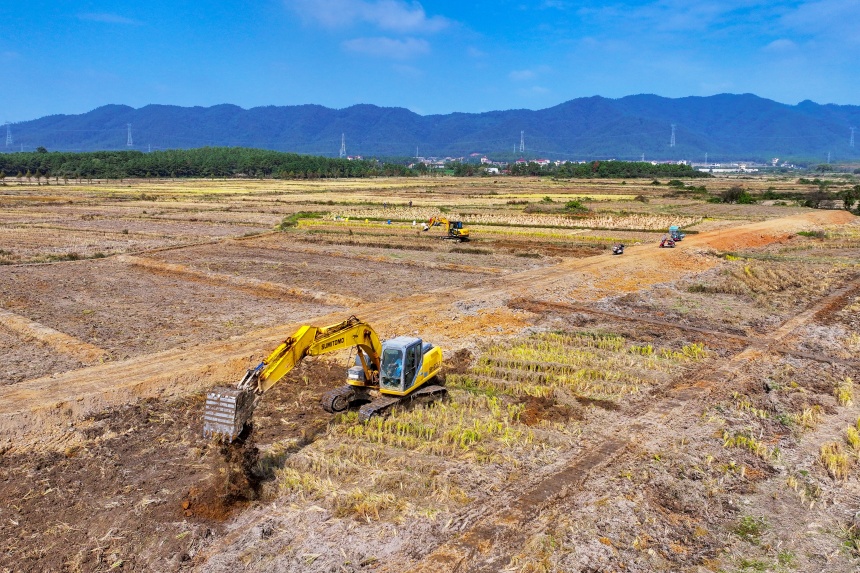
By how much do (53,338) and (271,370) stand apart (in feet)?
38.6

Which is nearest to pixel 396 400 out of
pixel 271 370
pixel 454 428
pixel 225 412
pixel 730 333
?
pixel 454 428

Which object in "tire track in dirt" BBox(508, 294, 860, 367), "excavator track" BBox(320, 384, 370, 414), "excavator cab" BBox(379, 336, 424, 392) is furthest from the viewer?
"tire track in dirt" BBox(508, 294, 860, 367)

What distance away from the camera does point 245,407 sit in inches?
410

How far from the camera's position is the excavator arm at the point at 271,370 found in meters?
10.2

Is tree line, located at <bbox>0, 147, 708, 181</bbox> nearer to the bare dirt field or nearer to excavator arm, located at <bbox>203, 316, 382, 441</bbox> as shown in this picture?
the bare dirt field

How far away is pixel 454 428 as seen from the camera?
43.9 feet

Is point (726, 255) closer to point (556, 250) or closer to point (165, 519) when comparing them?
point (556, 250)

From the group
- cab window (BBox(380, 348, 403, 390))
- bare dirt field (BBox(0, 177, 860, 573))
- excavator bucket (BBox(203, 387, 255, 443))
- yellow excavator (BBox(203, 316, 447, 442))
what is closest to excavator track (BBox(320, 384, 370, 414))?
yellow excavator (BBox(203, 316, 447, 442))

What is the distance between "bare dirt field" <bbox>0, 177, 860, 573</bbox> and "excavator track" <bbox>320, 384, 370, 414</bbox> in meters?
0.39

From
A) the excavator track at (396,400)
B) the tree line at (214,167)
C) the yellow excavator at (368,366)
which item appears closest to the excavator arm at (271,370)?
the yellow excavator at (368,366)

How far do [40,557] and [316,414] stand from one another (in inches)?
243

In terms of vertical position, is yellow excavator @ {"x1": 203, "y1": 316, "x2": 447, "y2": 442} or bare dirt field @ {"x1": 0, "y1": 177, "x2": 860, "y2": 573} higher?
yellow excavator @ {"x1": 203, "y1": 316, "x2": 447, "y2": 442}

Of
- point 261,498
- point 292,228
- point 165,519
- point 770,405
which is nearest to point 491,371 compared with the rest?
point 770,405

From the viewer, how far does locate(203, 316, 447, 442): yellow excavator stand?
11484 mm
